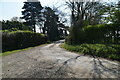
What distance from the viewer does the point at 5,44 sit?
11352mm

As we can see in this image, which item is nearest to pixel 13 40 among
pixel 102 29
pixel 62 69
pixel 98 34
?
pixel 62 69

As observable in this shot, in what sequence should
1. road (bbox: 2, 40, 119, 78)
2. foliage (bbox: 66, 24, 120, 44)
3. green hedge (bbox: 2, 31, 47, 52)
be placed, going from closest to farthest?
road (bbox: 2, 40, 119, 78) → foliage (bbox: 66, 24, 120, 44) → green hedge (bbox: 2, 31, 47, 52)

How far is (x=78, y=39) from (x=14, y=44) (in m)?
8.88

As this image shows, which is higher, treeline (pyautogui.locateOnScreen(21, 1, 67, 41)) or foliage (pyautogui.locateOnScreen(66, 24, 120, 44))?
treeline (pyautogui.locateOnScreen(21, 1, 67, 41))

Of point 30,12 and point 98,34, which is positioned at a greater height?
point 30,12

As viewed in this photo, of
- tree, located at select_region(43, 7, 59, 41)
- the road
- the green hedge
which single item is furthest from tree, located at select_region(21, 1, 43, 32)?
the road

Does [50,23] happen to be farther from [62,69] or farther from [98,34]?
[62,69]

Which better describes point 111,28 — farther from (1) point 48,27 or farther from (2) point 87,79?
(1) point 48,27

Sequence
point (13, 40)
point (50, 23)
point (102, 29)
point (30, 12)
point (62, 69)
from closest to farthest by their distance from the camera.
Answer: point (62, 69) < point (102, 29) < point (13, 40) < point (30, 12) < point (50, 23)

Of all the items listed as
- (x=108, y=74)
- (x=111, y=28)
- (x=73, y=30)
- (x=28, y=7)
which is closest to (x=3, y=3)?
(x=73, y=30)

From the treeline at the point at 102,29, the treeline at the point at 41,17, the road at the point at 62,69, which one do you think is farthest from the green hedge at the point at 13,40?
the treeline at the point at 41,17

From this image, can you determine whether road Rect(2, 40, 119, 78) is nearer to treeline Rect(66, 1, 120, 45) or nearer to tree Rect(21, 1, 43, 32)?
treeline Rect(66, 1, 120, 45)

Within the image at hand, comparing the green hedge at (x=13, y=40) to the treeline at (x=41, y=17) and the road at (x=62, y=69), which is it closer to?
the road at (x=62, y=69)

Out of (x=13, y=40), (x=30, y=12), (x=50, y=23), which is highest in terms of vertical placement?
(x=30, y=12)
